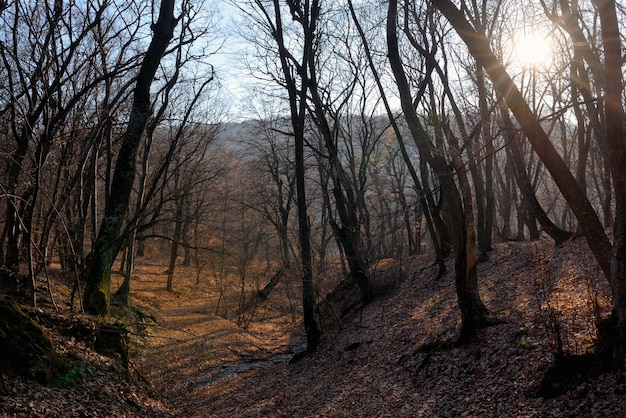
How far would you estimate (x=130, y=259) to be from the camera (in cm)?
1992

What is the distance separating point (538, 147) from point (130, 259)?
57.5 feet

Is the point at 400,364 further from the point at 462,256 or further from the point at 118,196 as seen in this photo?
the point at 118,196

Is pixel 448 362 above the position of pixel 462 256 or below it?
→ below

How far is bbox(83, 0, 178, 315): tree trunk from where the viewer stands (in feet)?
29.6

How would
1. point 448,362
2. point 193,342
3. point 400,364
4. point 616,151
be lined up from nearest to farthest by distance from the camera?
point 616,151 < point 448,362 < point 400,364 < point 193,342

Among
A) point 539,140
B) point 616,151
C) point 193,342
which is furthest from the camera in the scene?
point 193,342

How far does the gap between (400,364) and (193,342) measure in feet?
31.5

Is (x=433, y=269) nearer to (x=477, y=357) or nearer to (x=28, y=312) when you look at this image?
(x=477, y=357)

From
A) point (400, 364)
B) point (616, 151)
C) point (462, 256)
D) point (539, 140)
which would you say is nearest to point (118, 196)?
point (400, 364)

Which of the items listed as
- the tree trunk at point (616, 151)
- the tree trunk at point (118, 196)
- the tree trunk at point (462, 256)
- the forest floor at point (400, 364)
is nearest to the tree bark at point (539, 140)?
the forest floor at point (400, 364)

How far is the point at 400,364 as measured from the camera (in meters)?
9.55

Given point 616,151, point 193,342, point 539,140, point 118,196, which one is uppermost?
point 539,140

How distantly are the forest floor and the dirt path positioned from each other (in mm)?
97

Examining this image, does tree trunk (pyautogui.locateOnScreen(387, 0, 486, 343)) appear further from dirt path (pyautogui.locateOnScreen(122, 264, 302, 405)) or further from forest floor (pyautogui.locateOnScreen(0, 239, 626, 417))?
Result: dirt path (pyautogui.locateOnScreen(122, 264, 302, 405))
